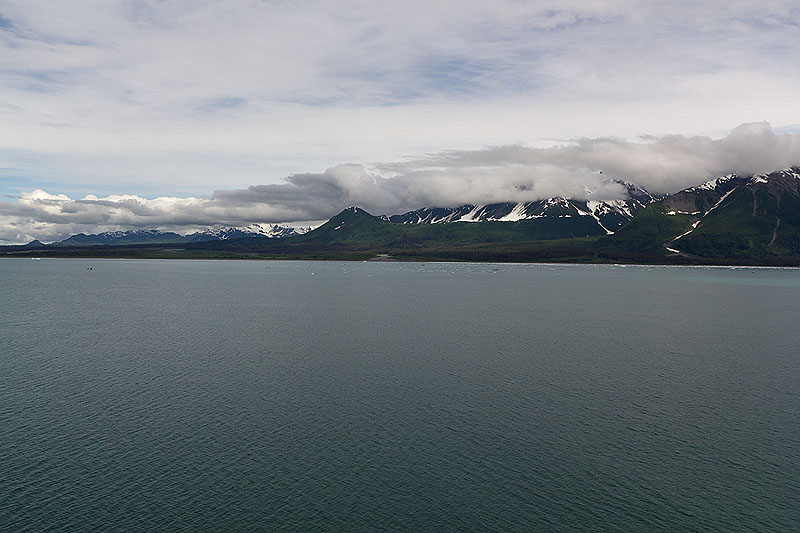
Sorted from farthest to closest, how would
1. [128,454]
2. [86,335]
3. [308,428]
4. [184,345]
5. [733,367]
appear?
[86,335], [184,345], [733,367], [308,428], [128,454]

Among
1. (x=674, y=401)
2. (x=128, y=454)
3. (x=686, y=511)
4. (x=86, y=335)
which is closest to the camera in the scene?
(x=686, y=511)

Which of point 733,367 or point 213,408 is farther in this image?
point 733,367

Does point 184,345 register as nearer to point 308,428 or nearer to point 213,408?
point 213,408

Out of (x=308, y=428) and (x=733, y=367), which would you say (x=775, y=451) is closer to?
(x=733, y=367)

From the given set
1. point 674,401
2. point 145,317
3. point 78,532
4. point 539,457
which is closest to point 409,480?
point 539,457

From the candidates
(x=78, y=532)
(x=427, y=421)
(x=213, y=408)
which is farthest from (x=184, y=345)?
(x=78, y=532)

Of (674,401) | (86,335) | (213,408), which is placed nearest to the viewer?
(213,408)
